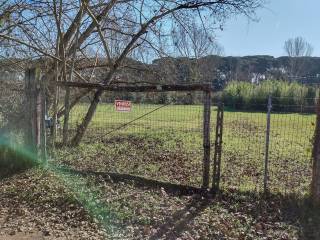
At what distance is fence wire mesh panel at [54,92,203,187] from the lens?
8602mm

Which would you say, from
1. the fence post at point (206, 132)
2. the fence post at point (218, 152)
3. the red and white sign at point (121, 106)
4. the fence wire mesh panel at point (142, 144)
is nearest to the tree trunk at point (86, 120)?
the fence wire mesh panel at point (142, 144)

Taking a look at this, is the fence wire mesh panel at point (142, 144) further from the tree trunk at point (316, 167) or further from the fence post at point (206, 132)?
the tree trunk at point (316, 167)

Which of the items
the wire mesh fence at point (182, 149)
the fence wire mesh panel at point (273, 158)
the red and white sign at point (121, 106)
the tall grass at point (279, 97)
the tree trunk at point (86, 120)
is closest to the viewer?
the fence wire mesh panel at point (273, 158)

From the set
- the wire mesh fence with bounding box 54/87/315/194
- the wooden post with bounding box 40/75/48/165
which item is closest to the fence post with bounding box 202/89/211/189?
the wire mesh fence with bounding box 54/87/315/194

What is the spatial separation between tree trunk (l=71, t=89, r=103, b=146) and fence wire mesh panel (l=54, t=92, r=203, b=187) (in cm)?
14

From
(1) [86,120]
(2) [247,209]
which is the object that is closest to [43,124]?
(1) [86,120]

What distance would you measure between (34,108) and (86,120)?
2645 mm

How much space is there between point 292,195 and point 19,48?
7774 mm

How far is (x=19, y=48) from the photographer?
35.5ft

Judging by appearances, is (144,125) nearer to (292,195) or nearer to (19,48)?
(19,48)

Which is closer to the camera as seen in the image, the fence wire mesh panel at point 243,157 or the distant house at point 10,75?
the fence wire mesh panel at point 243,157

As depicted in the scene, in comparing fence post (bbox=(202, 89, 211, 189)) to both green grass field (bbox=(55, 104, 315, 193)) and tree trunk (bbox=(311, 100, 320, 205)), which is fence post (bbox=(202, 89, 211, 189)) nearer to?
green grass field (bbox=(55, 104, 315, 193))

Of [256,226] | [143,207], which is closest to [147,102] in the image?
[143,207]

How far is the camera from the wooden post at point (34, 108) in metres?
8.73
